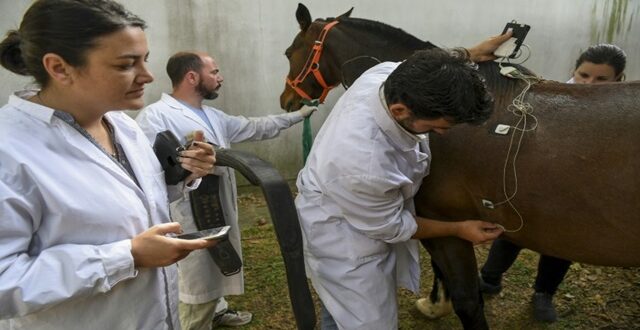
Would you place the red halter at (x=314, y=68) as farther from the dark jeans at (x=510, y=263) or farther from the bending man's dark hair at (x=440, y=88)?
the dark jeans at (x=510, y=263)

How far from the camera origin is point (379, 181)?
158cm

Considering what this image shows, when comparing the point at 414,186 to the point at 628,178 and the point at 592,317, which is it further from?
the point at 592,317

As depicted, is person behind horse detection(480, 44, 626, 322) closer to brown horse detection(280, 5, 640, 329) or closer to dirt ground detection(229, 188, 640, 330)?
dirt ground detection(229, 188, 640, 330)

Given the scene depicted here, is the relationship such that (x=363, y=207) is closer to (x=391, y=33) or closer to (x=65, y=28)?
(x=65, y=28)

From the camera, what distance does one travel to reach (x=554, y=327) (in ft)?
9.54

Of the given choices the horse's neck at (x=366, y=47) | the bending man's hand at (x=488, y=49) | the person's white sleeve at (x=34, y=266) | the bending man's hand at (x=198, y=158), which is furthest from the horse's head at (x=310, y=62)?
the person's white sleeve at (x=34, y=266)

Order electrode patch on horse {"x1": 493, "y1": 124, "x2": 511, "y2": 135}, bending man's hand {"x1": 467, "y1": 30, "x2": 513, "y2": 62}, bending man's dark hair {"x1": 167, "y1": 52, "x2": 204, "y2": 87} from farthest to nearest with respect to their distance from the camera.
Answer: bending man's dark hair {"x1": 167, "y1": 52, "x2": 204, "y2": 87} → bending man's hand {"x1": 467, "y1": 30, "x2": 513, "y2": 62} → electrode patch on horse {"x1": 493, "y1": 124, "x2": 511, "y2": 135}

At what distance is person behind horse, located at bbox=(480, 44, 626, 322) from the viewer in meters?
2.69

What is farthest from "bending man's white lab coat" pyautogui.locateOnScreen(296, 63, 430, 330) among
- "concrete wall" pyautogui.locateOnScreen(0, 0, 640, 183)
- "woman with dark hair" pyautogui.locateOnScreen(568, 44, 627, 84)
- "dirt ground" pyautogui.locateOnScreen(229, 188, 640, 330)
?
"concrete wall" pyautogui.locateOnScreen(0, 0, 640, 183)

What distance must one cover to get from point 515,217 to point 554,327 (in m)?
1.44

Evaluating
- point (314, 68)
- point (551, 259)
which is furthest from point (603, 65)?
point (314, 68)

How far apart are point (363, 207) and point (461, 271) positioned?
2.79 feet

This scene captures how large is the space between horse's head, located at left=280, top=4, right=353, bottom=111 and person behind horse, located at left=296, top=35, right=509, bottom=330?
1.03 metres

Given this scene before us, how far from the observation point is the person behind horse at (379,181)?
150 centimetres
